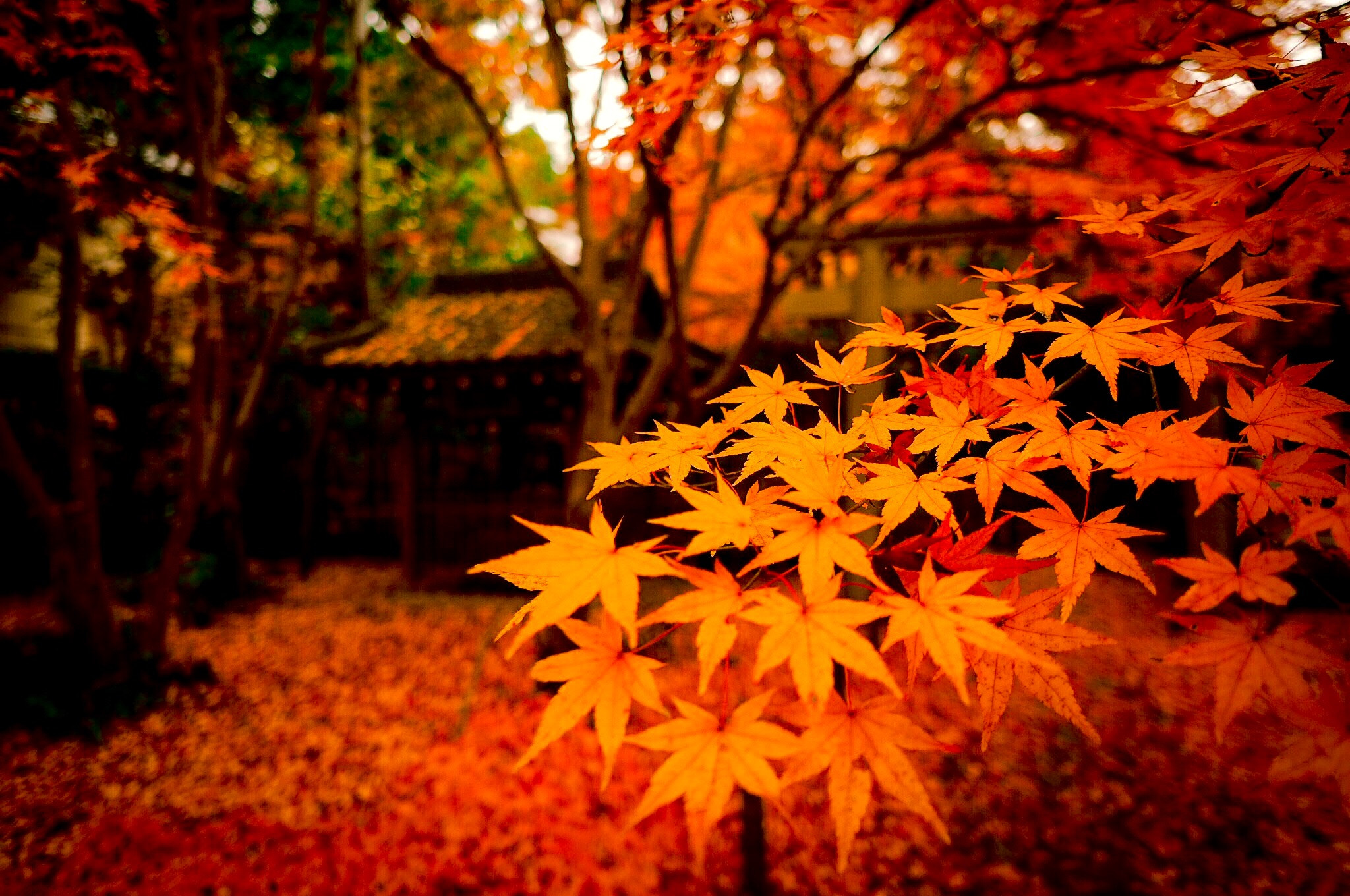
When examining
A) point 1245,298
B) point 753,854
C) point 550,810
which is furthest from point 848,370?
point 550,810

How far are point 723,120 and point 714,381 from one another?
2161mm

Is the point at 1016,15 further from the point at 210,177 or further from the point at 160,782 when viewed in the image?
the point at 160,782

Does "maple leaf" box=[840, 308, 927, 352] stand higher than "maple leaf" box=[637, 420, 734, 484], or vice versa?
"maple leaf" box=[840, 308, 927, 352]

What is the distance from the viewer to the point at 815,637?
3.05ft

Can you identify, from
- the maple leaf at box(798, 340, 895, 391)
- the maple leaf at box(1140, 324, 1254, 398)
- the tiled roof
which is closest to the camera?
the maple leaf at box(1140, 324, 1254, 398)

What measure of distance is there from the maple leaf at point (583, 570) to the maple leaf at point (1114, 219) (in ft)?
4.04

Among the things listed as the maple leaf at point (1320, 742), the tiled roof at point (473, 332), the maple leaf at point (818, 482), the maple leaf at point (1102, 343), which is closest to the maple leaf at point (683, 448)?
the maple leaf at point (818, 482)

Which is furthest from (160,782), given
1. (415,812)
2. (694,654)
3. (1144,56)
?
(1144,56)

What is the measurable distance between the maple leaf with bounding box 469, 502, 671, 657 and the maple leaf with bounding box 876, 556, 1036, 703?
37cm

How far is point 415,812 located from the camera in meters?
3.82

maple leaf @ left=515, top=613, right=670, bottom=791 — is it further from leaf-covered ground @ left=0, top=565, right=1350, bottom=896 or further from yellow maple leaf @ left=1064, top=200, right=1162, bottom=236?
leaf-covered ground @ left=0, top=565, right=1350, bottom=896

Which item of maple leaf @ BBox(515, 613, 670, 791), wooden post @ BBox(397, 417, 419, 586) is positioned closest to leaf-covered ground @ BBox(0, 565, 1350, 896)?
maple leaf @ BBox(515, 613, 670, 791)

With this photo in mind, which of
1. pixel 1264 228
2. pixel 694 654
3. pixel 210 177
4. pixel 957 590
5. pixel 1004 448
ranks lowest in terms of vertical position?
pixel 694 654

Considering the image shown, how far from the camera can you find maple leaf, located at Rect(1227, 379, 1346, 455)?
1.08 m
